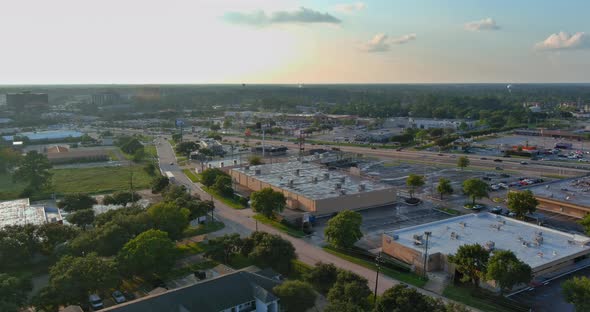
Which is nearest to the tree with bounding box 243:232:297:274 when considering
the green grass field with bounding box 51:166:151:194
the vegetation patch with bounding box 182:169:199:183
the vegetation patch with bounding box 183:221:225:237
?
the vegetation patch with bounding box 183:221:225:237

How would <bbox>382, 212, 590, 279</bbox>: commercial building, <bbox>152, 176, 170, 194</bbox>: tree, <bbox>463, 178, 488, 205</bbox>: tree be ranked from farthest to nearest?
<bbox>152, 176, 170, 194</bbox>: tree, <bbox>463, 178, 488, 205</bbox>: tree, <bbox>382, 212, 590, 279</bbox>: commercial building

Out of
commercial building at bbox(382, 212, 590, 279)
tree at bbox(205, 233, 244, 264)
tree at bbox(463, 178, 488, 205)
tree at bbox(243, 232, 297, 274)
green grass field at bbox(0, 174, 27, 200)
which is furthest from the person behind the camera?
green grass field at bbox(0, 174, 27, 200)

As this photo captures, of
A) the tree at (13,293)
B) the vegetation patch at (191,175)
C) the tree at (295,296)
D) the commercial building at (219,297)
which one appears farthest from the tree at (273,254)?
the vegetation patch at (191,175)

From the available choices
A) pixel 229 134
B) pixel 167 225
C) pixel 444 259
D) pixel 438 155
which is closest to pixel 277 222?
pixel 167 225

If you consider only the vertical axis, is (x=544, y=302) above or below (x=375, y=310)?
below

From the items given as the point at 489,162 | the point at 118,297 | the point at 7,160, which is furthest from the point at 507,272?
the point at 7,160

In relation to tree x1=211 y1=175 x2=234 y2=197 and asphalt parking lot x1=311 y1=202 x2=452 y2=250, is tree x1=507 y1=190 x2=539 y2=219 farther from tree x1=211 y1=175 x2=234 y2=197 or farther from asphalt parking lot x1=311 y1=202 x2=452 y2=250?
tree x1=211 y1=175 x2=234 y2=197

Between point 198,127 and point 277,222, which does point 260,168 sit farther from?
point 198,127
